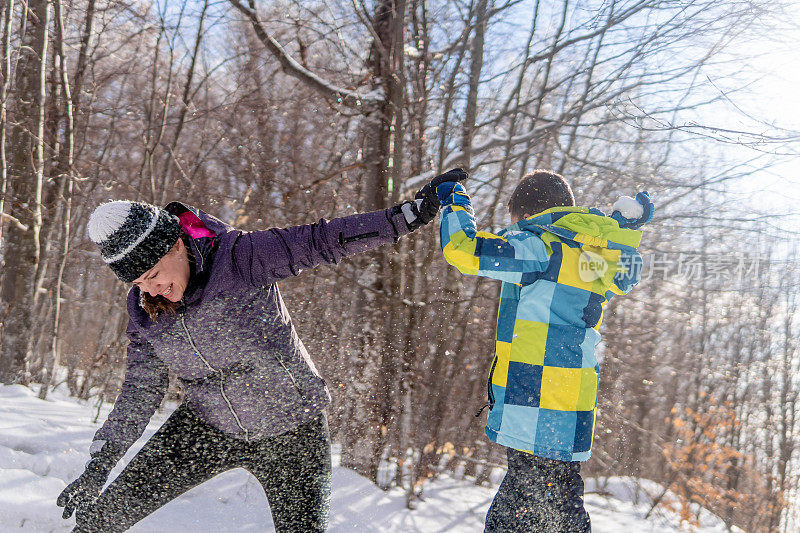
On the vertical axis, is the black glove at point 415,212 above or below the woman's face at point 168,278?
Answer: above

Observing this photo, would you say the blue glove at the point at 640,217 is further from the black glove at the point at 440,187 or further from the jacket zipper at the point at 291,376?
the jacket zipper at the point at 291,376

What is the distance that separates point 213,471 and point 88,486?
1.60ft

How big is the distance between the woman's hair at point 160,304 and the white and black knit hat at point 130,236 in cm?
6

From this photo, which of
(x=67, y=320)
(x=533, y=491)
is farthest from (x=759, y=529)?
(x=67, y=320)

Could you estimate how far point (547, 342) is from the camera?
1875 mm

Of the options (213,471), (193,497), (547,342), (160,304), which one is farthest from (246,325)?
(193,497)

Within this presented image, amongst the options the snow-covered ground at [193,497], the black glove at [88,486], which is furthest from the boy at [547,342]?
the snow-covered ground at [193,497]

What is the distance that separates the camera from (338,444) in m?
4.45

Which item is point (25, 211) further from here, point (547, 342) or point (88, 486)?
point (547, 342)

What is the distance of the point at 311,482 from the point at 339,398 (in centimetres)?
240

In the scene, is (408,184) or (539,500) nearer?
(539,500)

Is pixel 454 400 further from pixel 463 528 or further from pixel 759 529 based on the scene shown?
pixel 759 529

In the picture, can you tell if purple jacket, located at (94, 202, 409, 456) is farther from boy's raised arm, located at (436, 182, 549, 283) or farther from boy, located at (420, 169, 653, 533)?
boy, located at (420, 169, 653, 533)

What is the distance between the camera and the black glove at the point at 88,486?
1.96 metres
